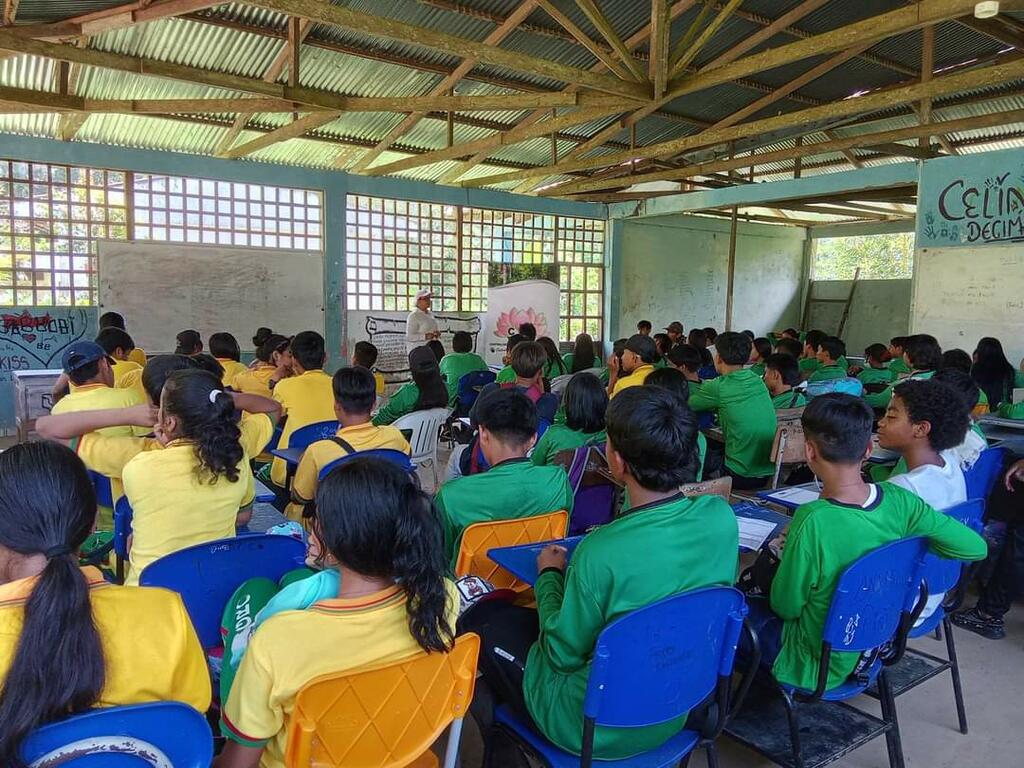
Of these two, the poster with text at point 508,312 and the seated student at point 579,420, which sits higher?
the poster with text at point 508,312

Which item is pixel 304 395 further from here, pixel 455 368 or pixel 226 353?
pixel 455 368

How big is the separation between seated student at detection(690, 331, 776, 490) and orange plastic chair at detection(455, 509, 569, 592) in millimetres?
2016

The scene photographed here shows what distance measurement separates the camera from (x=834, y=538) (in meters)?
1.83

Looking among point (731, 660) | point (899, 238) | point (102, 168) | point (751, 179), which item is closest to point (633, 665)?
point (731, 660)

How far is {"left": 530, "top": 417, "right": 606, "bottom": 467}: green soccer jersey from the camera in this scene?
125 inches

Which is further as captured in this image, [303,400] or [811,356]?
[811,356]

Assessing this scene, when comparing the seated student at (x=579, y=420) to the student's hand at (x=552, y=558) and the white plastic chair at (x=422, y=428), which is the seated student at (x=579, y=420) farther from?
the student's hand at (x=552, y=558)

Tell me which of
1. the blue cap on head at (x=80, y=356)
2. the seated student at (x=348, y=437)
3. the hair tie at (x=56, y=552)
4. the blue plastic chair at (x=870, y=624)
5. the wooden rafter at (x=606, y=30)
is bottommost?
the blue plastic chair at (x=870, y=624)

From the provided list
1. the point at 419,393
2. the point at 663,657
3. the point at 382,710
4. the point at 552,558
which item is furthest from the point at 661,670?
the point at 419,393

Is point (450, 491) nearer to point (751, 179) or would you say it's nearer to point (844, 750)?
point (844, 750)

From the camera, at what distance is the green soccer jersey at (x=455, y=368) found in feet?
19.8

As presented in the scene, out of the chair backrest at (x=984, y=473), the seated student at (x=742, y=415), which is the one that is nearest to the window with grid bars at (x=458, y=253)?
the seated student at (x=742, y=415)

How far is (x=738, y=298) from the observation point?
44.0ft

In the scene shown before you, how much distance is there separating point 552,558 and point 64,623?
1.09 metres
